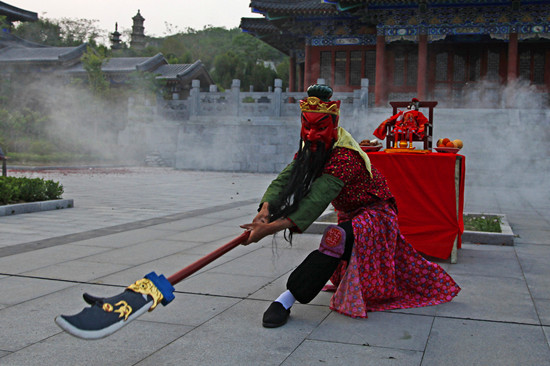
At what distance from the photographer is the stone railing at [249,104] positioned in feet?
61.1

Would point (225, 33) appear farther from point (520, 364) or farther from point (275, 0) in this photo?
point (520, 364)

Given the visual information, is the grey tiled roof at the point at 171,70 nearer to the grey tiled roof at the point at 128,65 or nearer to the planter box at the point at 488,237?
the grey tiled roof at the point at 128,65

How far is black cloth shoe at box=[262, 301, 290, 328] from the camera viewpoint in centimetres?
321

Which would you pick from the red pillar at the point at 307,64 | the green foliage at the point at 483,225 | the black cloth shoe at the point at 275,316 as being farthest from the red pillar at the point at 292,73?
the black cloth shoe at the point at 275,316

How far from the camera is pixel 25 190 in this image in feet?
28.3

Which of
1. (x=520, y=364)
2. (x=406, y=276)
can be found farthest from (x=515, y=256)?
(x=520, y=364)

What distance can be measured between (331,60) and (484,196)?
1155 centimetres

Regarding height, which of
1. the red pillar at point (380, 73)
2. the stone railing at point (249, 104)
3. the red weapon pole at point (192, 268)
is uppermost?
the red pillar at point (380, 73)

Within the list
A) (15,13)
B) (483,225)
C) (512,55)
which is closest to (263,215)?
(483,225)

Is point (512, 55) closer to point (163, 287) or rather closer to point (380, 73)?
point (380, 73)

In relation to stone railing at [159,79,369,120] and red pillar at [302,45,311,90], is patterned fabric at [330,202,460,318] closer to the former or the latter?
stone railing at [159,79,369,120]

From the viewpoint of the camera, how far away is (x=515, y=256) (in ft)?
17.7

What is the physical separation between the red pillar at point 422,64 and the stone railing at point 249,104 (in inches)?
96.5

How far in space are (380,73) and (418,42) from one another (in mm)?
1739
